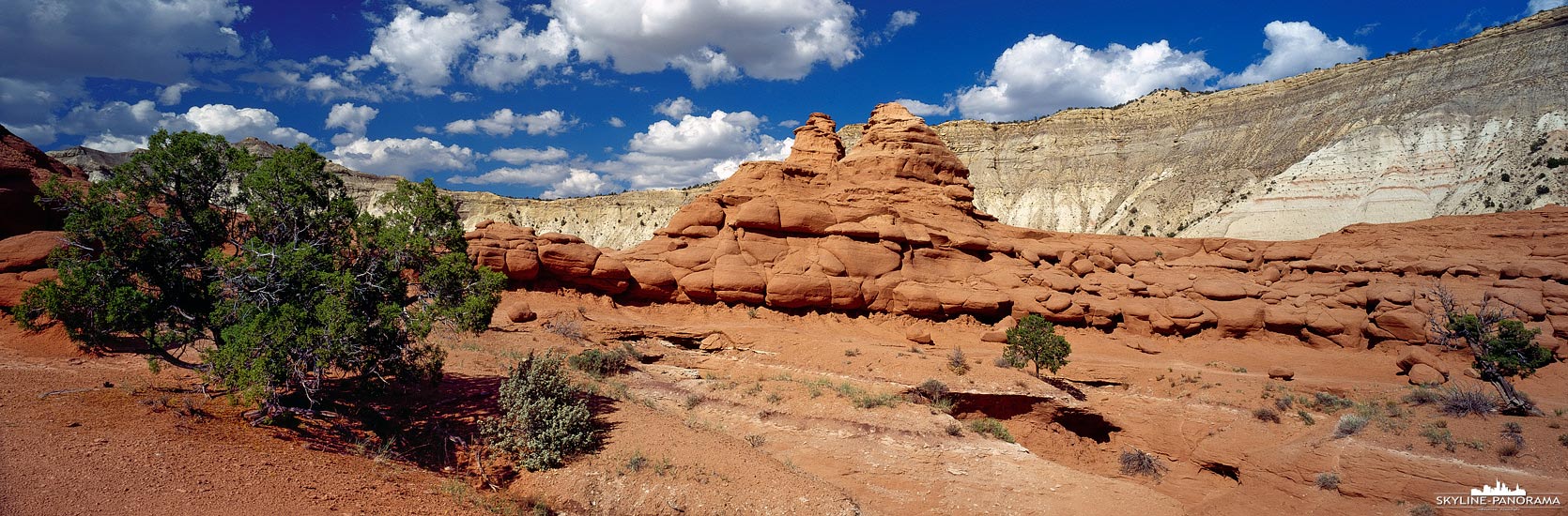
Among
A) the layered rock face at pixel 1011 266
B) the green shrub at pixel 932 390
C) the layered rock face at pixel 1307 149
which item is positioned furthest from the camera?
the layered rock face at pixel 1307 149

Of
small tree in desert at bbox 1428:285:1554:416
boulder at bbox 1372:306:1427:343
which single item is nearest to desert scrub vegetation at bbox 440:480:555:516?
small tree in desert at bbox 1428:285:1554:416

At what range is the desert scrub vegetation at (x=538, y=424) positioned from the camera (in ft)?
30.2

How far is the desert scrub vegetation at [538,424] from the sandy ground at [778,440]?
331 mm

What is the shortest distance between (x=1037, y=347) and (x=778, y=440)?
1198 cm

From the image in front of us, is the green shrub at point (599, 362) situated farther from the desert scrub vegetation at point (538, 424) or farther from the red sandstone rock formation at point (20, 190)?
the red sandstone rock formation at point (20, 190)

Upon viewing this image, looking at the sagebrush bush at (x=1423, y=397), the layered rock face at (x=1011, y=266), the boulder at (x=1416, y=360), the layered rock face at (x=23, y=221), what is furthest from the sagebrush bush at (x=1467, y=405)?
the layered rock face at (x=23, y=221)

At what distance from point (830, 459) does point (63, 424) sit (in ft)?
34.2

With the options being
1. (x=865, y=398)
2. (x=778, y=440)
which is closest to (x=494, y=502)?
(x=778, y=440)

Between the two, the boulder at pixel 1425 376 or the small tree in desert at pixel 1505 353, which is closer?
the small tree in desert at pixel 1505 353

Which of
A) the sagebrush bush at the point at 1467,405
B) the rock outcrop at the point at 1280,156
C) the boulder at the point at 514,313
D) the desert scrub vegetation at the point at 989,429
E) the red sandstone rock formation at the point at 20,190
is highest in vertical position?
the rock outcrop at the point at 1280,156

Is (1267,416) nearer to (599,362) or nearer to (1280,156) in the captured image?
(599,362)

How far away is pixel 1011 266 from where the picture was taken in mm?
28219

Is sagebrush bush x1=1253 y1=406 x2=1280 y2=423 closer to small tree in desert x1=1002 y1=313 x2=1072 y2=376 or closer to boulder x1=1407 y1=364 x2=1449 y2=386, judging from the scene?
small tree in desert x1=1002 y1=313 x2=1072 y2=376

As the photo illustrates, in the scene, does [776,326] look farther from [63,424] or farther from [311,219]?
[63,424]
